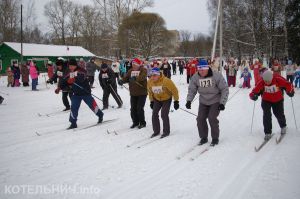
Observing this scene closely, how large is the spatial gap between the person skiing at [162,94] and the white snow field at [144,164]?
1.23 feet

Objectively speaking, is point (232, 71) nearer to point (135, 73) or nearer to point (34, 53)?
point (135, 73)

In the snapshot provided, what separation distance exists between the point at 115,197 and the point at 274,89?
4.04 metres

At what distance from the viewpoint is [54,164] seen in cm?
491

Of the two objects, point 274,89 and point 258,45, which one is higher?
point 258,45

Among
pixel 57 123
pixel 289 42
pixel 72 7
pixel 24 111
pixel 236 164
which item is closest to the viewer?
pixel 236 164

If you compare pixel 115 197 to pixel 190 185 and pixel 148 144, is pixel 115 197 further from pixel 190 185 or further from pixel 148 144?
pixel 148 144

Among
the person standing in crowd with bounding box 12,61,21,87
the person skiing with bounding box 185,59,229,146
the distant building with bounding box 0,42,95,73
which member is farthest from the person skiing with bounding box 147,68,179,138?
the distant building with bounding box 0,42,95,73

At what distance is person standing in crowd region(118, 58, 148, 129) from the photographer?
24.1 feet

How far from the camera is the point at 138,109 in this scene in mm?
7352

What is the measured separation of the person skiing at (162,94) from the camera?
20.9ft

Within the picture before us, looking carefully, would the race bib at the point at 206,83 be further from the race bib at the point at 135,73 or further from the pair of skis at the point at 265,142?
the race bib at the point at 135,73

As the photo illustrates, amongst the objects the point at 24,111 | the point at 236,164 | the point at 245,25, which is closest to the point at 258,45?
the point at 245,25

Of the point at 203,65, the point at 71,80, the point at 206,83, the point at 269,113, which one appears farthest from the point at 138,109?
the point at 269,113

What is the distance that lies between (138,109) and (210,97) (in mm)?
2285
